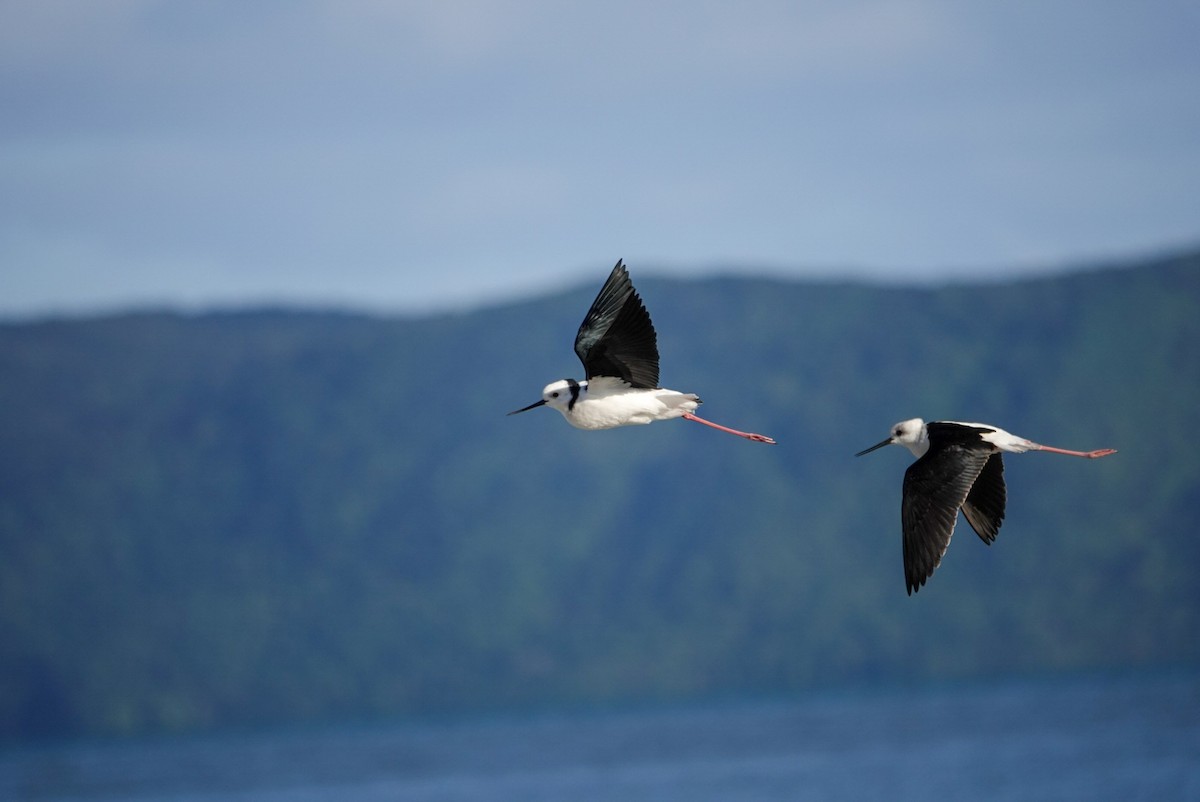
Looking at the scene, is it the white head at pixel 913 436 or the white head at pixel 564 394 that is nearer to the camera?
the white head at pixel 913 436

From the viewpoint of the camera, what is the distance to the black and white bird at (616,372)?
1888 centimetres

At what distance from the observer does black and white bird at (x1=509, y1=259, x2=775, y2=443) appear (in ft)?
61.9

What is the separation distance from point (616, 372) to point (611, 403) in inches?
16.1

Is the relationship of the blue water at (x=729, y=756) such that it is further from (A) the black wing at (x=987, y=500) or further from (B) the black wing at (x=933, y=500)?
(B) the black wing at (x=933, y=500)

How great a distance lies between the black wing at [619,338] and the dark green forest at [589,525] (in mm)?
138353

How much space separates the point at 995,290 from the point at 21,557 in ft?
348

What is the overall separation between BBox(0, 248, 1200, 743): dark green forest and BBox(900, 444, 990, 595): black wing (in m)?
138

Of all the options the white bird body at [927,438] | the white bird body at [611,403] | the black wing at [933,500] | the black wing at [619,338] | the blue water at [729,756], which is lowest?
the blue water at [729,756]

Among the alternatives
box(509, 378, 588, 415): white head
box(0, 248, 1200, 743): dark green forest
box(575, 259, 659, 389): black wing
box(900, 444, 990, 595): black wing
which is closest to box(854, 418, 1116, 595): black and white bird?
box(900, 444, 990, 595): black wing

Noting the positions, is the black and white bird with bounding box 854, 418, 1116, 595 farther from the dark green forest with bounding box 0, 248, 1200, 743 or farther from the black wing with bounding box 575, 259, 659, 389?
the dark green forest with bounding box 0, 248, 1200, 743

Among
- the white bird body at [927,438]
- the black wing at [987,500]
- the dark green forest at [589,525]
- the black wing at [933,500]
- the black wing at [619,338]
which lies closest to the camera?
the black wing at [933,500]

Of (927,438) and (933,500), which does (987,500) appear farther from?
(933,500)

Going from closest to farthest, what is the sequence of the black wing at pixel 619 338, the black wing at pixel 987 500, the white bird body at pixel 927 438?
the white bird body at pixel 927 438 < the black wing at pixel 619 338 < the black wing at pixel 987 500

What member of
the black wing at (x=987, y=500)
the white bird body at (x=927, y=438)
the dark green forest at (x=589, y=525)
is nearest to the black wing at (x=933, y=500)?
the white bird body at (x=927, y=438)
